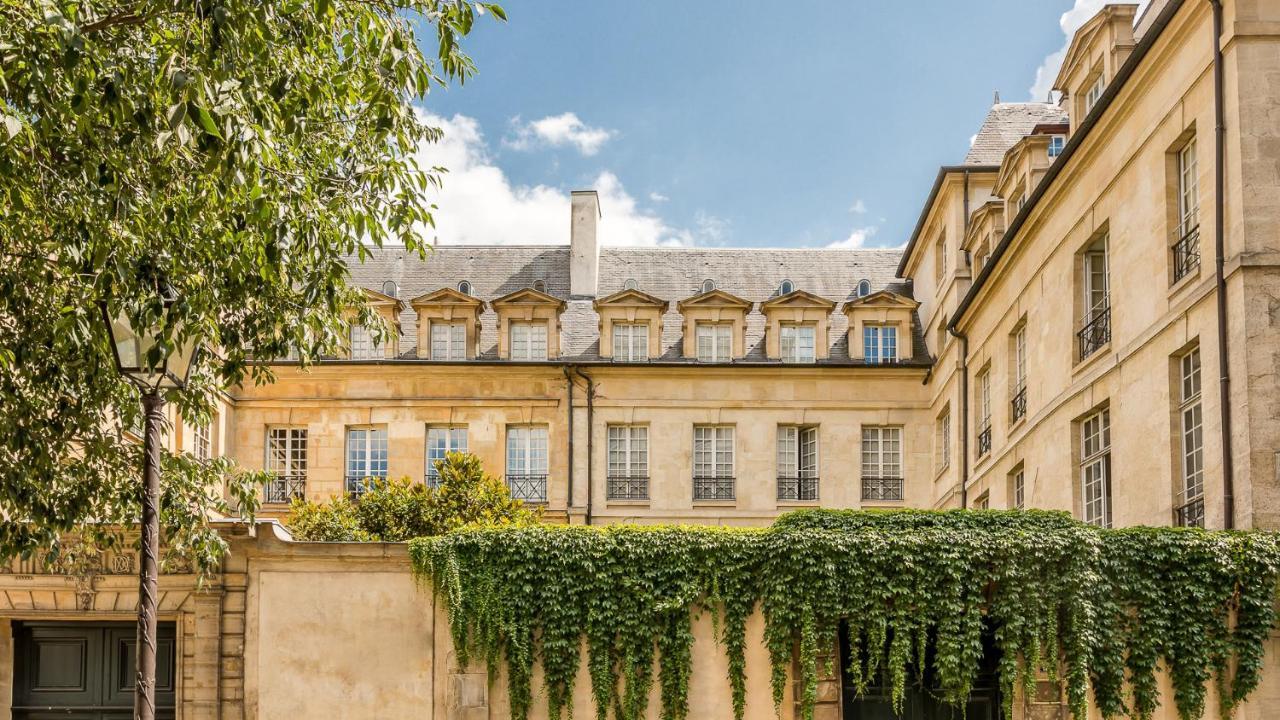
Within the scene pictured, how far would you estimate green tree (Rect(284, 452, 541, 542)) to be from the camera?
23.5 metres

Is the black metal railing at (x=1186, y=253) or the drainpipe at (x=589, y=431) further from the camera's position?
the drainpipe at (x=589, y=431)

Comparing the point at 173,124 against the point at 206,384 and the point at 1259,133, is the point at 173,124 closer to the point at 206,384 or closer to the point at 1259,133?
the point at 206,384

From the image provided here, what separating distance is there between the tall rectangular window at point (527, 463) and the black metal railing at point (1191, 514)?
1703cm

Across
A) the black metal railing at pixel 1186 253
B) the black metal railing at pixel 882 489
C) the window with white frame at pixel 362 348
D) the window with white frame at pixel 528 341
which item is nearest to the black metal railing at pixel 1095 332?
the black metal railing at pixel 1186 253

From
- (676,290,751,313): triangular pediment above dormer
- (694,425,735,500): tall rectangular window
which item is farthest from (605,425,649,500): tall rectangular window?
(676,290,751,313): triangular pediment above dormer

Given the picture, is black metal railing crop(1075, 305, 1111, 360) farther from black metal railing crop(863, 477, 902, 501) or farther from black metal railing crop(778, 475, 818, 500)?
black metal railing crop(778, 475, 818, 500)

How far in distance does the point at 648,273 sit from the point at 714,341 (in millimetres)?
3519

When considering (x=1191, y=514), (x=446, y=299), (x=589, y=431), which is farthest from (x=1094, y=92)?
(x=446, y=299)

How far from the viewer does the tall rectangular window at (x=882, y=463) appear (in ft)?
99.3

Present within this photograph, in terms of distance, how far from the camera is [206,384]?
13.5 m

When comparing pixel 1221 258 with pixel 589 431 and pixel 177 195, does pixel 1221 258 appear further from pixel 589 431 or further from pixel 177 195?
pixel 589 431

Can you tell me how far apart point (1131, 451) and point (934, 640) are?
3532 millimetres

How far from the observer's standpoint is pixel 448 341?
31.0 metres

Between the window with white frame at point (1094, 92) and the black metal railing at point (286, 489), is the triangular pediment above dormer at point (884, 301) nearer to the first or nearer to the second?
the window with white frame at point (1094, 92)
